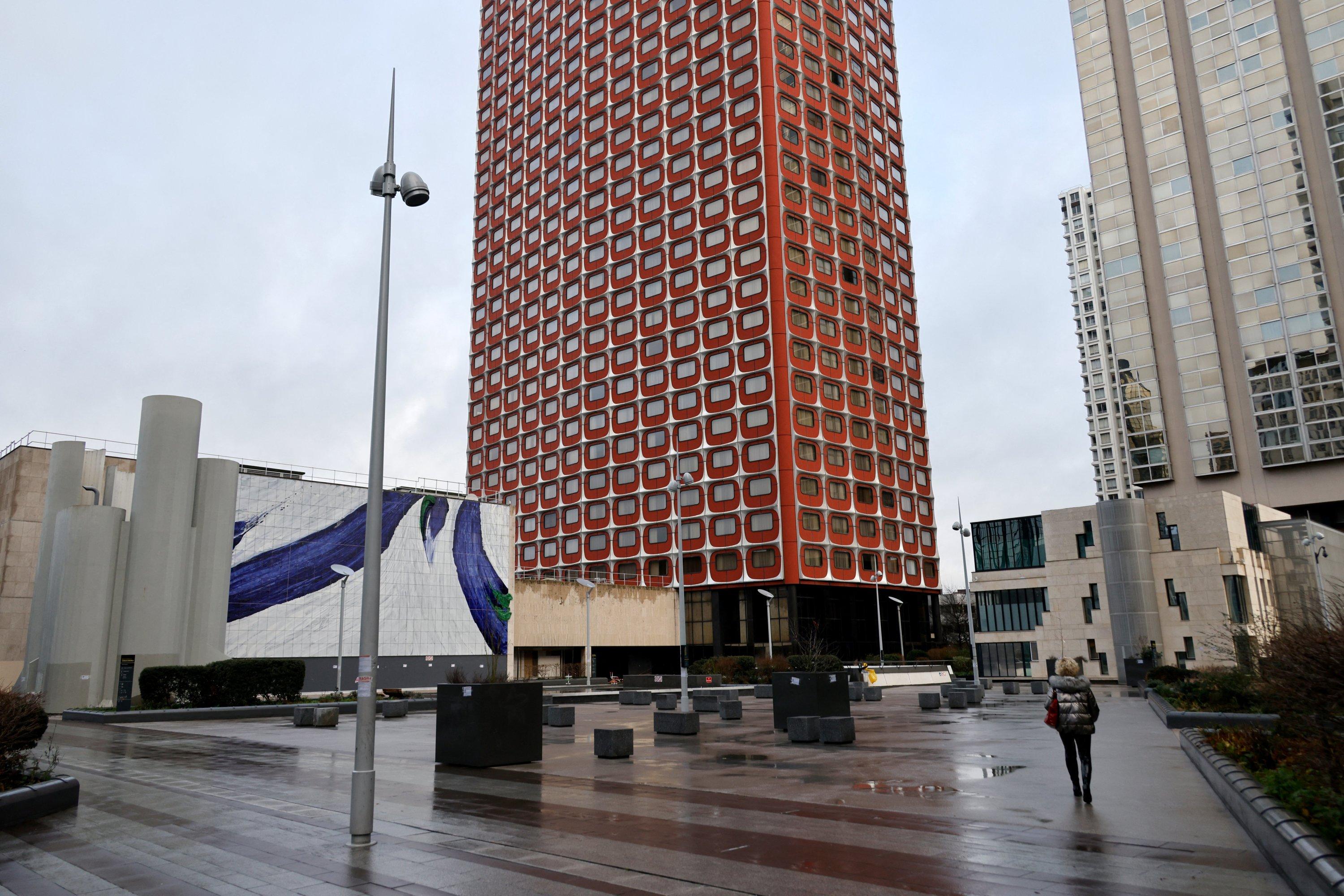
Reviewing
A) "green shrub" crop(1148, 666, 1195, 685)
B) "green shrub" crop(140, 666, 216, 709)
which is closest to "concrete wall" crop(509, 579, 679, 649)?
"green shrub" crop(140, 666, 216, 709)

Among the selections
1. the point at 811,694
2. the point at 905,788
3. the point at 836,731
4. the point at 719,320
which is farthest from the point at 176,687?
the point at 719,320

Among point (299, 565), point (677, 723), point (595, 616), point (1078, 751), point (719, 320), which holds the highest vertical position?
point (719, 320)

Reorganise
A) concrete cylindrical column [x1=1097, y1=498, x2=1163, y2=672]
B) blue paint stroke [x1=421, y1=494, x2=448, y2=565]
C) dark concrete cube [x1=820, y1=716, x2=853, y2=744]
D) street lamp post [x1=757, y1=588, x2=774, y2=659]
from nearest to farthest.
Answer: dark concrete cube [x1=820, y1=716, x2=853, y2=744] → concrete cylindrical column [x1=1097, y1=498, x2=1163, y2=672] → blue paint stroke [x1=421, y1=494, x2=448, y2=565] → street lamp post [x1=757, y1=588, x2=774, y2=659]

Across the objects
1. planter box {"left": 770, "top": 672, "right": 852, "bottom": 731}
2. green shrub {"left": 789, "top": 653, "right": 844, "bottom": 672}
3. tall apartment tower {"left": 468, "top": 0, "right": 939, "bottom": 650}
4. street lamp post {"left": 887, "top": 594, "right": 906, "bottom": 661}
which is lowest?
planter box {"left": 770, "top": 672, "right": 852, "bottom": 731}

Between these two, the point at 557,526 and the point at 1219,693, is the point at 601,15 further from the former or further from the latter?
the point at 1219,693

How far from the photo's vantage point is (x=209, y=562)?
43.1 meters

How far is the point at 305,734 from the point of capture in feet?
86.0

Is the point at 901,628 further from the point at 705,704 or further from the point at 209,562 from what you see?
the point at 209,562

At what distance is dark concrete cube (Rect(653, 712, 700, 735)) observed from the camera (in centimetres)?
2342

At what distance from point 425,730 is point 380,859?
733 inches

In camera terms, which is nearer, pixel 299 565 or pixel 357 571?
pixel 299 565

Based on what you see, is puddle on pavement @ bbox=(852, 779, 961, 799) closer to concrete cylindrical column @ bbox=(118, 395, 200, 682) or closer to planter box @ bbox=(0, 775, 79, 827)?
planter box @ bbox=(0, 775, 79, 827)

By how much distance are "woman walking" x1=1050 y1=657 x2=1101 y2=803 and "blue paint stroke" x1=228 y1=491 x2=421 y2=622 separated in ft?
151

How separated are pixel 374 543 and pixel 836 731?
12.9 m
